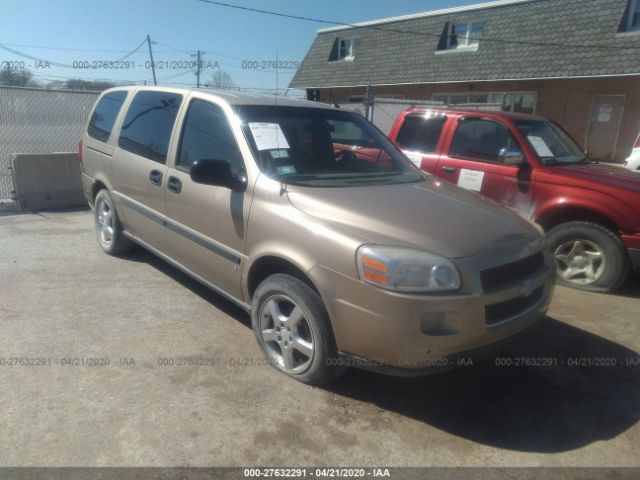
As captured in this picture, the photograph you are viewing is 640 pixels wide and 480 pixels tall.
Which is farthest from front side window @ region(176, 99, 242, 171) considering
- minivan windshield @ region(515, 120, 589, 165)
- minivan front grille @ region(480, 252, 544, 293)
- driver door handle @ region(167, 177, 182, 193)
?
minivan windshield @ region(515, 120, 589, 165)

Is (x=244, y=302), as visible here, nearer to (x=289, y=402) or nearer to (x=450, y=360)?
(x=289, y=402)

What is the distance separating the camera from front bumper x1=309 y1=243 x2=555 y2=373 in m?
2.34

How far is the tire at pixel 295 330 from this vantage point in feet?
8.75

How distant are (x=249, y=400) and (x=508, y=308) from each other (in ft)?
5.31

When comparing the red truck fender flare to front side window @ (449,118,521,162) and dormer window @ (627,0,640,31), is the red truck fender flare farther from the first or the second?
dormer window @ (627,0,640,31)

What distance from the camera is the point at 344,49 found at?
908 inches

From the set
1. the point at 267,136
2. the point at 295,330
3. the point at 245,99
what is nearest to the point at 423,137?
the point at 245,99

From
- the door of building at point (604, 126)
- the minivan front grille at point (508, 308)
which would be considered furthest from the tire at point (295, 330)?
the door of building at point (604, 126)

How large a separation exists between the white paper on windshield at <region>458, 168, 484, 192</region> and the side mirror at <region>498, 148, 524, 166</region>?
35 cm

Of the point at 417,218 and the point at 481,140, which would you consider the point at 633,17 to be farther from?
the point at 417,218

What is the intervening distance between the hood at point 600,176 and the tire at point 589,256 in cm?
44

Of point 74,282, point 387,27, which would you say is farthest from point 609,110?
point 74,282

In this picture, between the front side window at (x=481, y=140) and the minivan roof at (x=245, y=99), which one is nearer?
the minivan roof at (x=245, y=99)

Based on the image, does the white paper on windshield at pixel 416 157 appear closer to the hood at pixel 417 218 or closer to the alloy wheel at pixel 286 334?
the hood at pixel 417 218
